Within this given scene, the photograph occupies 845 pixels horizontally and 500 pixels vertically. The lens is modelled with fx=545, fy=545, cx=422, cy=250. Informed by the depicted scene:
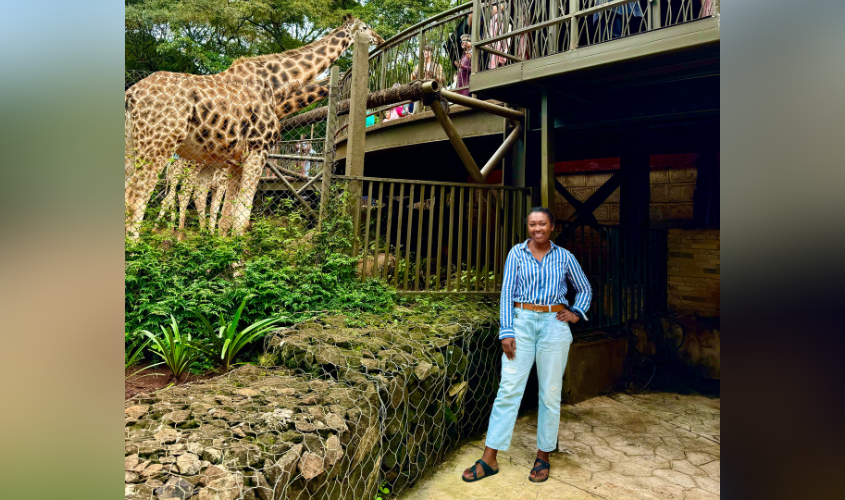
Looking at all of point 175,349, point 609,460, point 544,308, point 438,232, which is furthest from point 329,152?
point 609,460

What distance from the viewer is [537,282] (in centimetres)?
378

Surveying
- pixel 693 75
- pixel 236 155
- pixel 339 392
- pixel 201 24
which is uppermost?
pixel 201 24

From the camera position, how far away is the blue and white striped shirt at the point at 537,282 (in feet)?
12.3

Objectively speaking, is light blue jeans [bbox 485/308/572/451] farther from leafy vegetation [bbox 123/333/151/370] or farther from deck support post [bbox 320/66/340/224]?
leafy vegetation [bbox 123/333/151/370]

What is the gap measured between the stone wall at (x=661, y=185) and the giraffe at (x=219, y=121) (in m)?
4.31

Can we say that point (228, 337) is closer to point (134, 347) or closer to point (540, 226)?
point (134, 347)

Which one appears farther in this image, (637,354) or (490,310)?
(637,354)

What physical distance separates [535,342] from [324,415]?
1668 millimetres

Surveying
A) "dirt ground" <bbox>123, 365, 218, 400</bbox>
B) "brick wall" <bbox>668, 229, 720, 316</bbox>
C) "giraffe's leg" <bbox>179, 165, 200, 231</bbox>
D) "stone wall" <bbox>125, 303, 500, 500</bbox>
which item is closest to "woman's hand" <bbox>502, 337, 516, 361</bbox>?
"stone wall" <bbox>125, 303, 500, 500</bbox>
